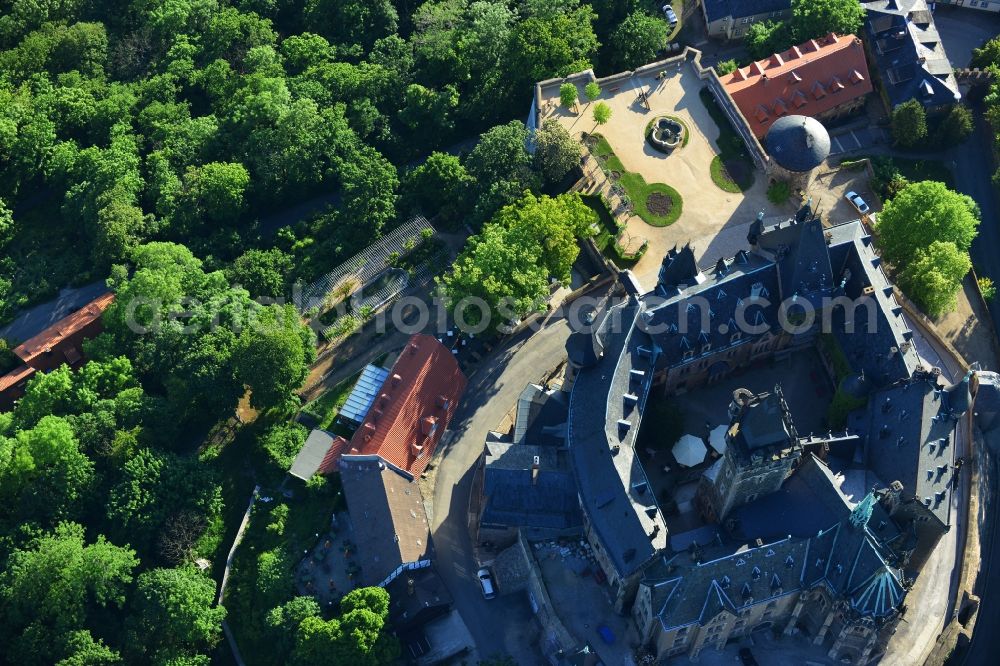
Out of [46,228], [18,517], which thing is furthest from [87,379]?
[46,228]

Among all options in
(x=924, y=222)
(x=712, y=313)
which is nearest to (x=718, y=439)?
(x=712, y=313)

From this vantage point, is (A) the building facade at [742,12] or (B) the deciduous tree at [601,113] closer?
(B) the deciduous tree at [601,113]

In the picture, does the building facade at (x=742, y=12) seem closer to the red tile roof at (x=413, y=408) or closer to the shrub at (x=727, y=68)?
the shrub at (x=727, y=68)

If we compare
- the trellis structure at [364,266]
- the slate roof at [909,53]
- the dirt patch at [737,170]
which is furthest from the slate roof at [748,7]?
the trellis structure at [364,266]

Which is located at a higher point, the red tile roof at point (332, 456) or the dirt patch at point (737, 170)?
the dirt patch at point (737, 170)

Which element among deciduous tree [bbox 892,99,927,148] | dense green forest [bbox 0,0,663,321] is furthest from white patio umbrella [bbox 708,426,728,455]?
deciduous tree [bbox 892,99,927,148]

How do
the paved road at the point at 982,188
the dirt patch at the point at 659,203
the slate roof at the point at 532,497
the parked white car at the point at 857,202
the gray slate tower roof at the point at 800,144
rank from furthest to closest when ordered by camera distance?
1. the dirt patch at the point at 659,203
2. the parked white car at the point at 857,202
3. the paved road at the point at 982,188
4. the gray slate tower roof at the point at 800,144
5. the slate roof at the point at 532,497

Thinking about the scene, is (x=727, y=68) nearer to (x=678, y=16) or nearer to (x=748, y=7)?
(x=748, y=7)

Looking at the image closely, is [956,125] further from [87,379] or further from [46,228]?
[46,228]
